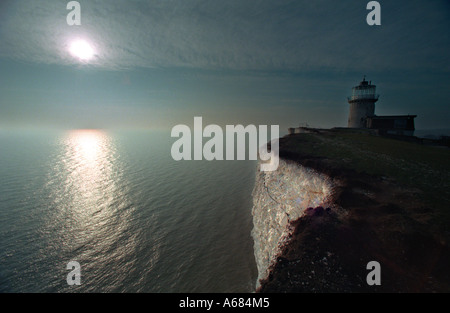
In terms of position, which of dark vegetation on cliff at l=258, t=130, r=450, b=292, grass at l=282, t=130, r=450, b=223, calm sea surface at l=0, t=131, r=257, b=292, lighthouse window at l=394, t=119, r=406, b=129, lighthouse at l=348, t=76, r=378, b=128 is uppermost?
lighthouse at l=348, t=76, r=378, b=128

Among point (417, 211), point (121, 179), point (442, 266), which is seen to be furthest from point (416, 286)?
point (121, 179)

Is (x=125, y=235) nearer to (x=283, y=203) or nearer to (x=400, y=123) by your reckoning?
(x=283, y=203)

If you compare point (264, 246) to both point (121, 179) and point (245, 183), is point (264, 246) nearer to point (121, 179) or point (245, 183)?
point (245, 183)

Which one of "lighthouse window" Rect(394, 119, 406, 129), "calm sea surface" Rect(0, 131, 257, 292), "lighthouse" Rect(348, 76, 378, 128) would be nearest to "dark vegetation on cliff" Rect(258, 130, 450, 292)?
"calm sea surface" Rect(0, 131, 257, 292)

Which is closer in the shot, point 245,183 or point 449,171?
point 449,171

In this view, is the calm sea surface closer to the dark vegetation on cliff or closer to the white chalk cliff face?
the white chalk cliff face

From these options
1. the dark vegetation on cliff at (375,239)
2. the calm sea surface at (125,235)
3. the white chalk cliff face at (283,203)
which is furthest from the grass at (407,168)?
the calm sea surface at (125,235)

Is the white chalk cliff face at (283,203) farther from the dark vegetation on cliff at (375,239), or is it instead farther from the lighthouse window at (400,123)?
the lighthouse window at (400,123)
